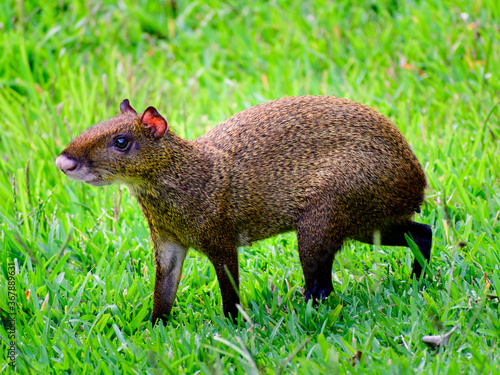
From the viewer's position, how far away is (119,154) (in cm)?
329

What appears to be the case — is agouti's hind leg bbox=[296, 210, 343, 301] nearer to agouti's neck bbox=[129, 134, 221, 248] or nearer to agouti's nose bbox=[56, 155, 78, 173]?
agouti's neck bbox=[129, 134, 221, 248]

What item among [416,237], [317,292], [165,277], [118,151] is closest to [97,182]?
[118,151]

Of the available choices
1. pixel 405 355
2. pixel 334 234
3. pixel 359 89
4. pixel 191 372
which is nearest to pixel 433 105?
pixel 359 89

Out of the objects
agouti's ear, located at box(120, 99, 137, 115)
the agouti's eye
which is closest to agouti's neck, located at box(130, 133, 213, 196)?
the agouti's eye

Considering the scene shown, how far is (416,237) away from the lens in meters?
3.74

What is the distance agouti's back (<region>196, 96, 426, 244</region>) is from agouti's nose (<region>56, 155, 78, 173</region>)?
801 mm

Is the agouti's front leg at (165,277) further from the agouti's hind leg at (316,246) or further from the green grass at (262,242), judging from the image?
the agouti's hind leg at (316,246)

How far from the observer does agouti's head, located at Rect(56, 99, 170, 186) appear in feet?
10.6

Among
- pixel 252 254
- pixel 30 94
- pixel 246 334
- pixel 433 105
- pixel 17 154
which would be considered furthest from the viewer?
pixel 30 94

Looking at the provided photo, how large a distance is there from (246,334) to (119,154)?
104cm

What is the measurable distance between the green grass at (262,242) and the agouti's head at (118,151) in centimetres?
57

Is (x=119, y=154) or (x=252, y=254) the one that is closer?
(x=119, y=154)

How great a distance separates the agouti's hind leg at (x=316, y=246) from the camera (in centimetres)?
344

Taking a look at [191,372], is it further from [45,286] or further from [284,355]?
[45,286]
